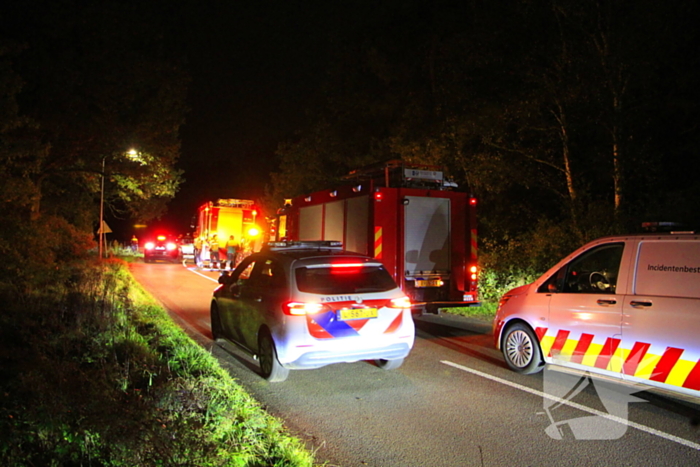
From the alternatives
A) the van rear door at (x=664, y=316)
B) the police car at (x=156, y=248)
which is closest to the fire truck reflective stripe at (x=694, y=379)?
the van rear door at (x=664, y=316)

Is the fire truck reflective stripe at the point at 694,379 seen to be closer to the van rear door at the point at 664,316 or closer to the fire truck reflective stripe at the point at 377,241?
the van rear door at the point at 664,316

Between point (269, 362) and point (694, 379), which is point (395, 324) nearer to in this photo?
point (269, 362)

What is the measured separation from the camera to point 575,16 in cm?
1366

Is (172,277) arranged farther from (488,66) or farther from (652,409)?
(652,409)

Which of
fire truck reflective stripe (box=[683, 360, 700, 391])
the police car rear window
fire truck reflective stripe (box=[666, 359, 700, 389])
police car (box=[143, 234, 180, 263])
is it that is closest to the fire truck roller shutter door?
the police car rear window

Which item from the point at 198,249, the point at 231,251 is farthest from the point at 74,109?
the point at 198,249

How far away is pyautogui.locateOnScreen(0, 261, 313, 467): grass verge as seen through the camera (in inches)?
146

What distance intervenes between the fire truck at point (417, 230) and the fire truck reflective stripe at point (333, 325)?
4.35m

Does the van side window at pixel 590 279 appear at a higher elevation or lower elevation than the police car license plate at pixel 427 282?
higher

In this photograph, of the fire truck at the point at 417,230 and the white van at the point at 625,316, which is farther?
the fire truck at the point at 417,230

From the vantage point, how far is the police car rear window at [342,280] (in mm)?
6297

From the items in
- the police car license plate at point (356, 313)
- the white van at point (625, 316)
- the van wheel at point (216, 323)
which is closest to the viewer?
the white van at point (625, 316)

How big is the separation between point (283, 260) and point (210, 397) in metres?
2.07

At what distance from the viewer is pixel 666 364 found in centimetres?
526
